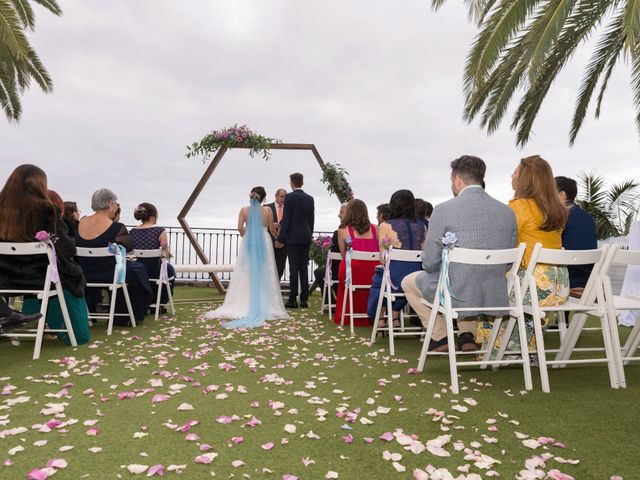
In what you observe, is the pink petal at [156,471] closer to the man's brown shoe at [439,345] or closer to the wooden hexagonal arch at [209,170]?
the man's brown shoe at [439,345]

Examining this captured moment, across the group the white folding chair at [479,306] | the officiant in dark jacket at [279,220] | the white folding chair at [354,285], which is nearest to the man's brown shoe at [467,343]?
the white folding chair at [479,306]

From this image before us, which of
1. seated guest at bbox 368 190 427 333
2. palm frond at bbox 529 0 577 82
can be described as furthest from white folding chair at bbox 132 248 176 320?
palm frond at bbox 529 0 577 82

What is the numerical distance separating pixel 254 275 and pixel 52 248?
10.7ft

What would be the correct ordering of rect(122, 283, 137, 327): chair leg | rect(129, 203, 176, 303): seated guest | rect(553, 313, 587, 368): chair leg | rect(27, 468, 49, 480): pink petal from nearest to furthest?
rect(27, 468, 49, 480): pink petal, rect(553, 313, 587, 368): chair leg, rect(122, 283, 137, 327): chair leg, rect(129, 203, 176, 303): seated guest

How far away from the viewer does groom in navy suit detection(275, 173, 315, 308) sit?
329 inches

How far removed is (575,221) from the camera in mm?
5246

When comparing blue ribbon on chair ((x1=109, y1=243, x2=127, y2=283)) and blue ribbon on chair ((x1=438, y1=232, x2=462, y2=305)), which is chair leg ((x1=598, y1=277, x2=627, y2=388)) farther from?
blue ribbon on chair ((x1=109, y1=243, x2=127, y2=283))

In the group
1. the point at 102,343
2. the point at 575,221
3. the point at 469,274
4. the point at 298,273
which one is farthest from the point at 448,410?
the point at 298,273

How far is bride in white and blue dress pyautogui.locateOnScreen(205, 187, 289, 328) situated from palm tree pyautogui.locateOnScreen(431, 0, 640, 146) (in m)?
3.44

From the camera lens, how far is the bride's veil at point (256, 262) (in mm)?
7202

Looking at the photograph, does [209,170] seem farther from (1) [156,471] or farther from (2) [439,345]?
(1) [156,471]

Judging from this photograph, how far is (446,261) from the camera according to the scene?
3686 mm

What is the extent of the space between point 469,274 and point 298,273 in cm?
529

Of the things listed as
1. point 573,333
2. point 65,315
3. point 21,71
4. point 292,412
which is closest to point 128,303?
point 65,315
